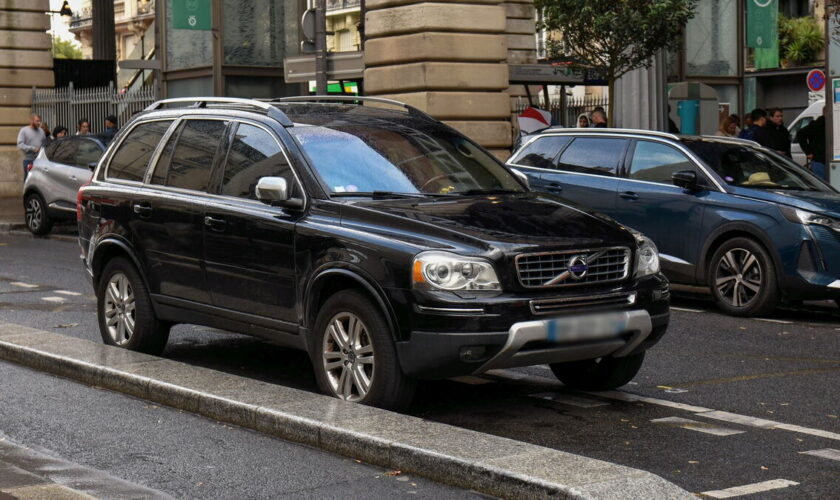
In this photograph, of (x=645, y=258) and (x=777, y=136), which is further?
(x=777, y=136)

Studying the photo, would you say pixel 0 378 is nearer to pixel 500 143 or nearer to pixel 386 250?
pixel 386 250

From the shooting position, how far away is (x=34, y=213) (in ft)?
74.9

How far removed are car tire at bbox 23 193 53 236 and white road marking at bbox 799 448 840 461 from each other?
Answer: 1783 cm

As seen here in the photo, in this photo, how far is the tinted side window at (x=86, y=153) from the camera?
862 inches

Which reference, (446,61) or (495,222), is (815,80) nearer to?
(446,61)

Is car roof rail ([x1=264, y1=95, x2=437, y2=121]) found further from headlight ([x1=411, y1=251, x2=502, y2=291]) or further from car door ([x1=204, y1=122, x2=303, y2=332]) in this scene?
headlight ([x1=411, y1=251, x2=502, y2=291])

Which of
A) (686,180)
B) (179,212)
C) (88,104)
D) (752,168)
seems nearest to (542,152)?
(686,180)

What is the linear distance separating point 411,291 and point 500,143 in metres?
14.3

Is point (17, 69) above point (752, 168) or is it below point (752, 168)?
above

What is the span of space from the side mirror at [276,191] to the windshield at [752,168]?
6.10 m

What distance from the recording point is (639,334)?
762 cm

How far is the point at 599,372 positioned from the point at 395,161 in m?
1.81

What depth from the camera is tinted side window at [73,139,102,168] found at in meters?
21.9

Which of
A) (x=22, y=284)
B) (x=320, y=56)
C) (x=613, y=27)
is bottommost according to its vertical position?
→ (x=22, y=284)
